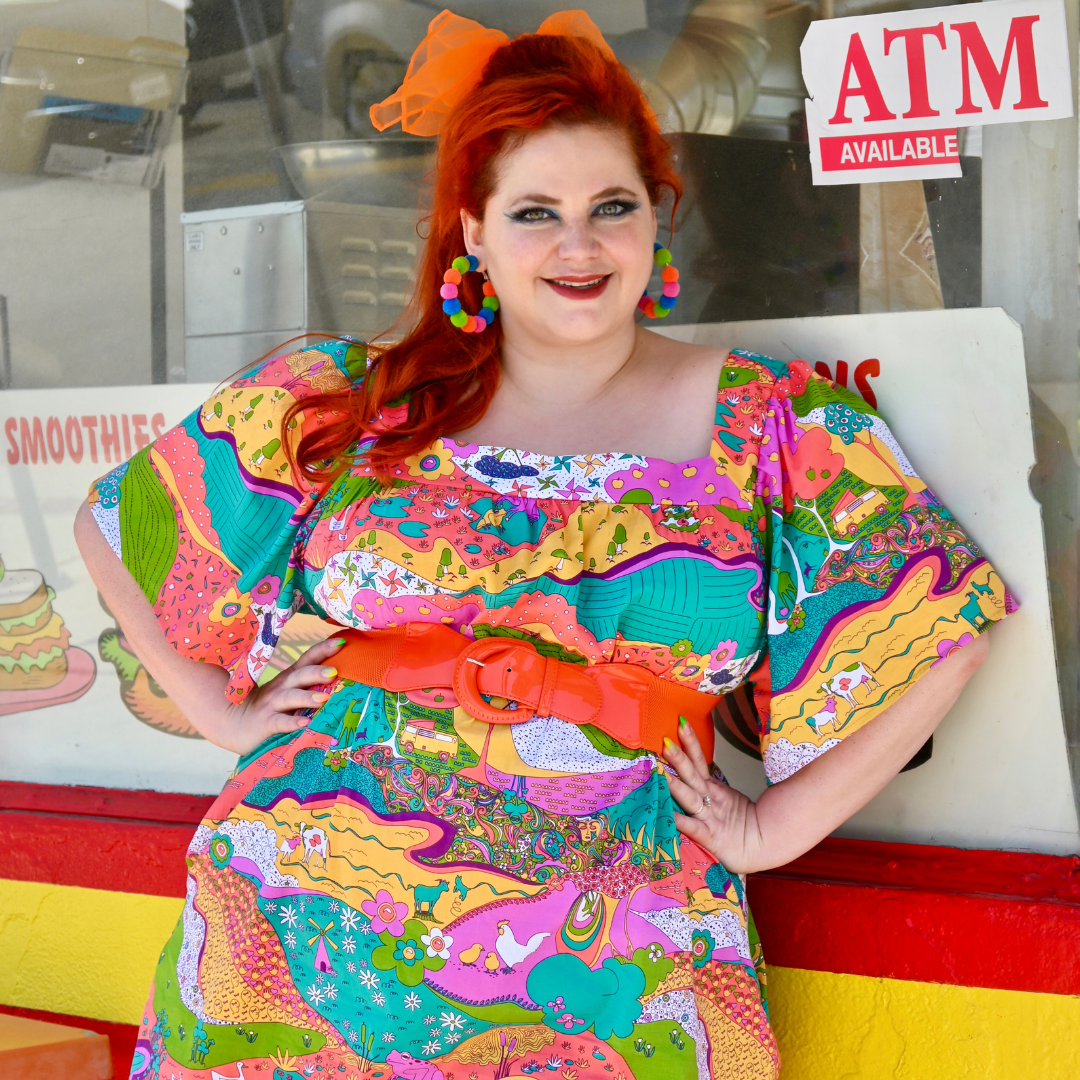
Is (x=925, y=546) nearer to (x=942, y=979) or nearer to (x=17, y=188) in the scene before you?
(x=942, y=979)

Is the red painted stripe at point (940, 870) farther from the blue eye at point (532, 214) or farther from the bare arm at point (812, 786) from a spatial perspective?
the blue eye at point (532, 214)

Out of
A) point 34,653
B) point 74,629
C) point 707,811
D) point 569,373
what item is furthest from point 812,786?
point 34,653

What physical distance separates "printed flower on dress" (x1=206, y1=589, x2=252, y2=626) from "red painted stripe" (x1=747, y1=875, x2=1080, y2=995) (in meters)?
1.06

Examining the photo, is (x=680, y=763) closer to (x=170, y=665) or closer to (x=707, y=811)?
(x=707, y=811)

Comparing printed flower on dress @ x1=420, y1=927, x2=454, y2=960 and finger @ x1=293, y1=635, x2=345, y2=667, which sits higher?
finger @ x1=293, y1=635, x2=345, y2=667

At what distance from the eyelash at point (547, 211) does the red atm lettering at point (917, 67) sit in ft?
1.71

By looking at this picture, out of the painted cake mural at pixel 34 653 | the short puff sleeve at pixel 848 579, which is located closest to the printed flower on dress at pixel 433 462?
the short puff sleeve at pixel 848 579

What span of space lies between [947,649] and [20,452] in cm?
239

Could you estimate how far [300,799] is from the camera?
193cm

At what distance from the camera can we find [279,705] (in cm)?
213

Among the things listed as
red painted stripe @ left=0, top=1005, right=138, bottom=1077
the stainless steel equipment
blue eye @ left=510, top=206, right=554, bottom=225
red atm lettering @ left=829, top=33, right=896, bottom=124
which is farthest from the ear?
red painted stripe @ left=0, top=1005, right=138, bottom=1077

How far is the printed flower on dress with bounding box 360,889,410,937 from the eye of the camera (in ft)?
5.87

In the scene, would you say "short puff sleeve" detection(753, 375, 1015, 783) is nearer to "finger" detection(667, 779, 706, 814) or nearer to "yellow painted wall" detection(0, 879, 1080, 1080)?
"finger" detection(667, 779, 706, 814)

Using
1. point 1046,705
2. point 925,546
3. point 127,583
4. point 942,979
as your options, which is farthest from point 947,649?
point 127,583
